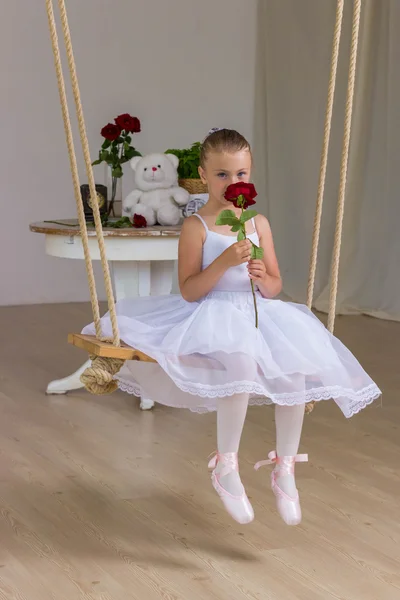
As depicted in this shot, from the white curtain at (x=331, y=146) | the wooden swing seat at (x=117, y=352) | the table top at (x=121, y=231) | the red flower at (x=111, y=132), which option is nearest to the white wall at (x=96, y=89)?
the white curtain at (x=331, y=146)

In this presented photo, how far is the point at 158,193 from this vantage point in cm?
320

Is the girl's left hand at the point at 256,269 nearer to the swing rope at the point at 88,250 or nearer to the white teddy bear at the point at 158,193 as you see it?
the swing rope at the point at 88,250

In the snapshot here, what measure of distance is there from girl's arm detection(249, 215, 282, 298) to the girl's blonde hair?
6.5 inches

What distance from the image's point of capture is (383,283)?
4910mm

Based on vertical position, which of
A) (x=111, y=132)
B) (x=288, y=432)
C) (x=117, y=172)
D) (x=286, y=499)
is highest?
(x=111, y=132)

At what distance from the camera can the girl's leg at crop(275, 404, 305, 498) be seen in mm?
1871

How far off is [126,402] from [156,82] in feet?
8.81

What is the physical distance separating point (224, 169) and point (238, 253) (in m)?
0.20

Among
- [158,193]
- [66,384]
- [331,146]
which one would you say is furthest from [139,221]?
[331,146]

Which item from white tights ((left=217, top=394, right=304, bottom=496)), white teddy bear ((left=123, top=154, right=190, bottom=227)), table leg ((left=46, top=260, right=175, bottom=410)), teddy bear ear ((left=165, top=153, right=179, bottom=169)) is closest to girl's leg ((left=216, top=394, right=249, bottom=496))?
white tights ((left=217, top=394, right=304, bottom=496))

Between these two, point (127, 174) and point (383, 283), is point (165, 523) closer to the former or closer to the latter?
point (383, 283)

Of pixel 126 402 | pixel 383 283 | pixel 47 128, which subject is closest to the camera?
pixel 126 402

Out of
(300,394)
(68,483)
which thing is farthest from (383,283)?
(300,394)

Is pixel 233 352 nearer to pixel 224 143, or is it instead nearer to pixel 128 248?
pixel 224 143
